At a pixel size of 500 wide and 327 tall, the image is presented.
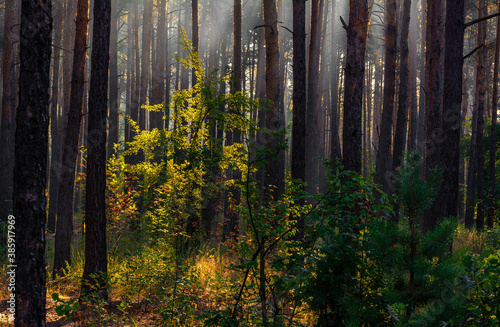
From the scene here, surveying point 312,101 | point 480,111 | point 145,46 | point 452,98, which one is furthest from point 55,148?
point 480,111

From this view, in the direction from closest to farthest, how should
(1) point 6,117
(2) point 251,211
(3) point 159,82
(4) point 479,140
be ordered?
(2) point 251,211
(1) point 6,117
(4) point 479,140
(3) point 159,82

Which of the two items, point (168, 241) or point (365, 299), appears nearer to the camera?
point (365, 299)

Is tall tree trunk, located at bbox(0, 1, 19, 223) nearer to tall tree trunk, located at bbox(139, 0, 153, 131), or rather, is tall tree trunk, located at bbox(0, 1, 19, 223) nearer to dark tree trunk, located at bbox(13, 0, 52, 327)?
tall tree trunk, located at bbox(139, 0, 153, 131)

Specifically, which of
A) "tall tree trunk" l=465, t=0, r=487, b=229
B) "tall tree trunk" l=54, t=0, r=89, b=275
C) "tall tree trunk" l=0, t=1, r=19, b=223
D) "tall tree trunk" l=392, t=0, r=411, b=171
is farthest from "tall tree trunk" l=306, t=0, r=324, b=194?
"tall tree trunk" l=0, t=1, r=19, b=223

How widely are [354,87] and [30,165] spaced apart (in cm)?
625

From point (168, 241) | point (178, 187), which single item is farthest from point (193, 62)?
point (168, 241)

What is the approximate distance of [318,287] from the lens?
3.13 m

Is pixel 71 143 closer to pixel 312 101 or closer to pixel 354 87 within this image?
pixel 354 87

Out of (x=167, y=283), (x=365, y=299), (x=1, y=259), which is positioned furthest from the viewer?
(x=1, y=259)

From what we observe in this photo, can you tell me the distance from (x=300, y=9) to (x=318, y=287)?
8419mm

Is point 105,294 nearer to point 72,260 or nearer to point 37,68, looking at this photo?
point 72,260

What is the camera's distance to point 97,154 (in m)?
6.28

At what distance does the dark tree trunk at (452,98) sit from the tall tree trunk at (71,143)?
26.0 feet

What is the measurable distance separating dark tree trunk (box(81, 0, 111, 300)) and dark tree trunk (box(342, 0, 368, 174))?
15.9ft
